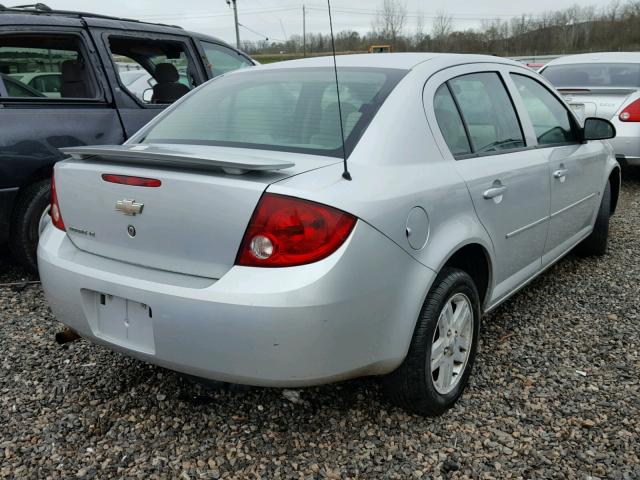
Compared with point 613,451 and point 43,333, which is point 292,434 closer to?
point 613,451

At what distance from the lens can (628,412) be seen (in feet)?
8.23

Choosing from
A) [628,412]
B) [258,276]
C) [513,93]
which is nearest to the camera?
[258,276]

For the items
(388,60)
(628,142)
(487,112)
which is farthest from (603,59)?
(388,60)

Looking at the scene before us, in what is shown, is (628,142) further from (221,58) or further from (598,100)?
(221,58)

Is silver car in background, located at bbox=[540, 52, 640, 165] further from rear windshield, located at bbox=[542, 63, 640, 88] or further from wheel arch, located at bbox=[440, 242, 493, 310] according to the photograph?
wheel arch, located at bbox=[440, 242, 493, 310]

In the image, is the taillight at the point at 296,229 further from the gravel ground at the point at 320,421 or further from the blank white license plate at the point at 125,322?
the gravel ground at the point at 320,421

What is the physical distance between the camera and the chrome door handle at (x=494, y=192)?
2586 millimetres

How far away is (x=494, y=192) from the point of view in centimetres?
263

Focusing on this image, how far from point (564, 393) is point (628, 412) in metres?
0.26

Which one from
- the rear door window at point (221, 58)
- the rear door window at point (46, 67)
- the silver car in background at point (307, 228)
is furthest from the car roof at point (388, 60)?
the rear door window at point (221, 58)

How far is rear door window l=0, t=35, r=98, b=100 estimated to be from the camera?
158 inches

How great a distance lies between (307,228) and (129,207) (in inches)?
26.8

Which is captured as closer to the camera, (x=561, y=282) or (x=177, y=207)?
(x=177, y=207)

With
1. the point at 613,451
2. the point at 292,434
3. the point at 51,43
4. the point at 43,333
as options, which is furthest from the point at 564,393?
the point at 51,43
